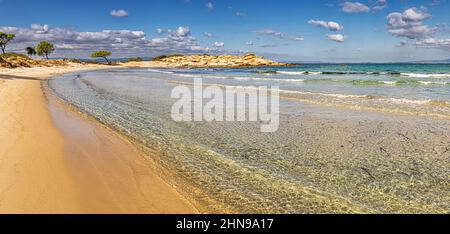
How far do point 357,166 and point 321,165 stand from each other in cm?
68

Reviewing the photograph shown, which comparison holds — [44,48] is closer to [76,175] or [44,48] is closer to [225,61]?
[225,61]

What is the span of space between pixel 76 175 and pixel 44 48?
5094 inches

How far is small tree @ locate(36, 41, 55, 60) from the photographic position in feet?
381

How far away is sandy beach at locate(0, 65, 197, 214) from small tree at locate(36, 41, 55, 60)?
A: 124031mm

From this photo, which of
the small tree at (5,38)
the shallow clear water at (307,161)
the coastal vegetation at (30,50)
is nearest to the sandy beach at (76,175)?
the shallow clear water at (307,161)

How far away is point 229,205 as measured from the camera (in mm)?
4637

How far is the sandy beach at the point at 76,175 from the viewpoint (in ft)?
14.9

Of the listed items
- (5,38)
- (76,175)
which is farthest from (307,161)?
(5,38)

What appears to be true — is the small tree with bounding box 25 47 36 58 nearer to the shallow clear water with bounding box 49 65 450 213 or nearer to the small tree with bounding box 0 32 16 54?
the small tree with bounding box 0 32 16 54

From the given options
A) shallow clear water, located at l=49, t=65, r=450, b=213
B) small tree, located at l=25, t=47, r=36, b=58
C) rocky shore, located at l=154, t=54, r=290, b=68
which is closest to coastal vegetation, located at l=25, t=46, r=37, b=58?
small tree, located at l=25, t=47, r=36, b=58

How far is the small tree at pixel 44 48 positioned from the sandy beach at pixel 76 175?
124031 mm

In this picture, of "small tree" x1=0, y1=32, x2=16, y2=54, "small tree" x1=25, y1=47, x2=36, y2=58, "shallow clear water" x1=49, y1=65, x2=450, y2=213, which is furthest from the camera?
"small tree" x1=25, y1=47, x2=36, y2=58

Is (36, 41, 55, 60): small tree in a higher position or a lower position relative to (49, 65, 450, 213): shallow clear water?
higher
